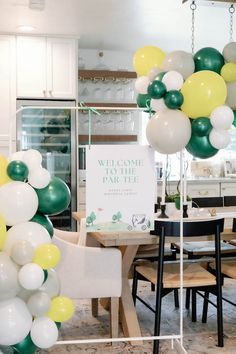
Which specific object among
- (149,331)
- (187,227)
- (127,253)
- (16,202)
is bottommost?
(149,331)

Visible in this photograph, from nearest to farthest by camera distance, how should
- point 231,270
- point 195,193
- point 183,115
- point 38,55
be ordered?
1. point 183,115
2. point 231,270
3. point 38,55
4. point 195,193

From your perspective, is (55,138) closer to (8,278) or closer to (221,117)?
(221,117)

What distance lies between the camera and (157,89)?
218 centimetres

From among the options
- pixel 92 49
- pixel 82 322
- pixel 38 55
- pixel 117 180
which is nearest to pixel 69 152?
pixel 38 55

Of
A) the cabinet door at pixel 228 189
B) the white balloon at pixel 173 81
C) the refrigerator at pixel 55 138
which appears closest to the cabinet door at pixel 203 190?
the cabinet door at pixel 228 189

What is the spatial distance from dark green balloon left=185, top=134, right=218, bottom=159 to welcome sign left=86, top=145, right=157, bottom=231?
256 millimetres

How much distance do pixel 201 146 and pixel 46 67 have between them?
3.24 metres

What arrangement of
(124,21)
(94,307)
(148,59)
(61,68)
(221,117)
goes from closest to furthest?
(221,117)
(148,59)
(94,307)
(124,21)
(61,68)

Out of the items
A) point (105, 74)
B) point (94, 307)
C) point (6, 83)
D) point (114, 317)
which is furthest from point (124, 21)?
point (114, 317)

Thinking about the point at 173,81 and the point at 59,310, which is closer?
the point at 59,310

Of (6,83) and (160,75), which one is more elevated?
(6,83)

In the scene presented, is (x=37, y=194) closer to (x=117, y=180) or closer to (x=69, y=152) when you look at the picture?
(x=117, y=180)

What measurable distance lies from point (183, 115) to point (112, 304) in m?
1.27

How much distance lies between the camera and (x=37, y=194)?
1.96m
